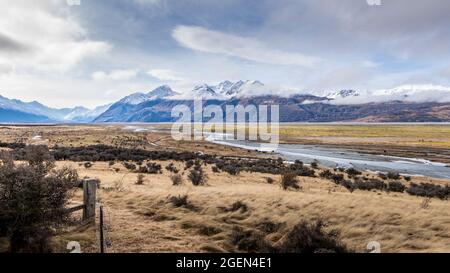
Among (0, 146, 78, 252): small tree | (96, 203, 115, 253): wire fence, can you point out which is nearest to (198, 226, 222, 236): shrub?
(96, 203, 115, 253): wire fence

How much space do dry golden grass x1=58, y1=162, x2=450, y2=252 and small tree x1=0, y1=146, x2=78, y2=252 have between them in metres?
2.00

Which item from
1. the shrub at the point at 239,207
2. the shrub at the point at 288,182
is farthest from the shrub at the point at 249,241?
the shrub at the point at 288,182

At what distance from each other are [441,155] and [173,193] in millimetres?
54400

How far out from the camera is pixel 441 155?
58156 mm

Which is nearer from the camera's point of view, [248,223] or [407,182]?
[248,223]

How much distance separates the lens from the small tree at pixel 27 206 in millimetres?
8992

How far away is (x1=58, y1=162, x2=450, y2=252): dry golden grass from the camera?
10.7 m

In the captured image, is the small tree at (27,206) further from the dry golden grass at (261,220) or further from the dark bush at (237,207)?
the dark bush at (237,207)

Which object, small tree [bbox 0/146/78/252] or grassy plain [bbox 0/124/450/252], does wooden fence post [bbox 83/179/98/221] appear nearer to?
grassy plain [bbox 0/124/450/252]

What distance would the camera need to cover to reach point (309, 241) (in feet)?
34.8

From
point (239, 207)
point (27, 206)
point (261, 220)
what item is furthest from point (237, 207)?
point (27, 206)

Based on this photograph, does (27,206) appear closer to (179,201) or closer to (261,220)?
(179,201)
